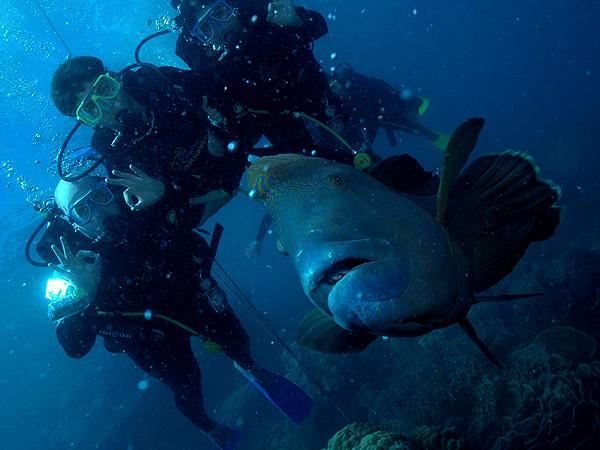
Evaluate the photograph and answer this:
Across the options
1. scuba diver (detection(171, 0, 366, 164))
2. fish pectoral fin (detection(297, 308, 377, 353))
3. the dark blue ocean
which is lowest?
the dark blue ocean

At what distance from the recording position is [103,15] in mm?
21625

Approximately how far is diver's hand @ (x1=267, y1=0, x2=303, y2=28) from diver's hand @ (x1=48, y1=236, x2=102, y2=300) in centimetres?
379

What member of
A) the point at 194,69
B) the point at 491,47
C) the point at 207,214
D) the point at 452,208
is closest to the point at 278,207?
the point at 452,208

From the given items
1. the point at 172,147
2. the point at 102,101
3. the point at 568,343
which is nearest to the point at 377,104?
the point at 568,343

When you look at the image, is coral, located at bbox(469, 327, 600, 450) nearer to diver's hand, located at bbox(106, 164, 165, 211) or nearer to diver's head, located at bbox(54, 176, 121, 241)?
diver's hand, located at bbox(106, 164, 165, 211)

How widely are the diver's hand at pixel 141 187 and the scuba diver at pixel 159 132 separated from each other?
0.07ft

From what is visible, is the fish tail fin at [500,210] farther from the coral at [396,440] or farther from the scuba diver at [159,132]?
the scuba diver at [159,132]

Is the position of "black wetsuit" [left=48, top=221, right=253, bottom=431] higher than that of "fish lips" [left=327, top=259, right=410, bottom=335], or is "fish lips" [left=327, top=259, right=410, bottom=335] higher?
"fish lips" [left=327, top=259, right=410, bottom=335]

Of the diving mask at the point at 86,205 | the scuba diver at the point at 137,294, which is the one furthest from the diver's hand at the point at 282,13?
the diving mask at the point at 86,205

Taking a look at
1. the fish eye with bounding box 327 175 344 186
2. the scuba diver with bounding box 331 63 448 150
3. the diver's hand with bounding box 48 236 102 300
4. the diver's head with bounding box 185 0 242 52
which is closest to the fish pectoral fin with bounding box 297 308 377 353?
the fish eye with bounding box 327 175 344 186

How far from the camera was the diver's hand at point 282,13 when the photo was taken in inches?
188

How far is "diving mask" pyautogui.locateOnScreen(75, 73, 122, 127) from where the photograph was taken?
15.0 feet

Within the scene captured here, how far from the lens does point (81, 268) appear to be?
463 cm

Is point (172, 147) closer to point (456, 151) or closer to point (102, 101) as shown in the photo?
point (102, 101)
